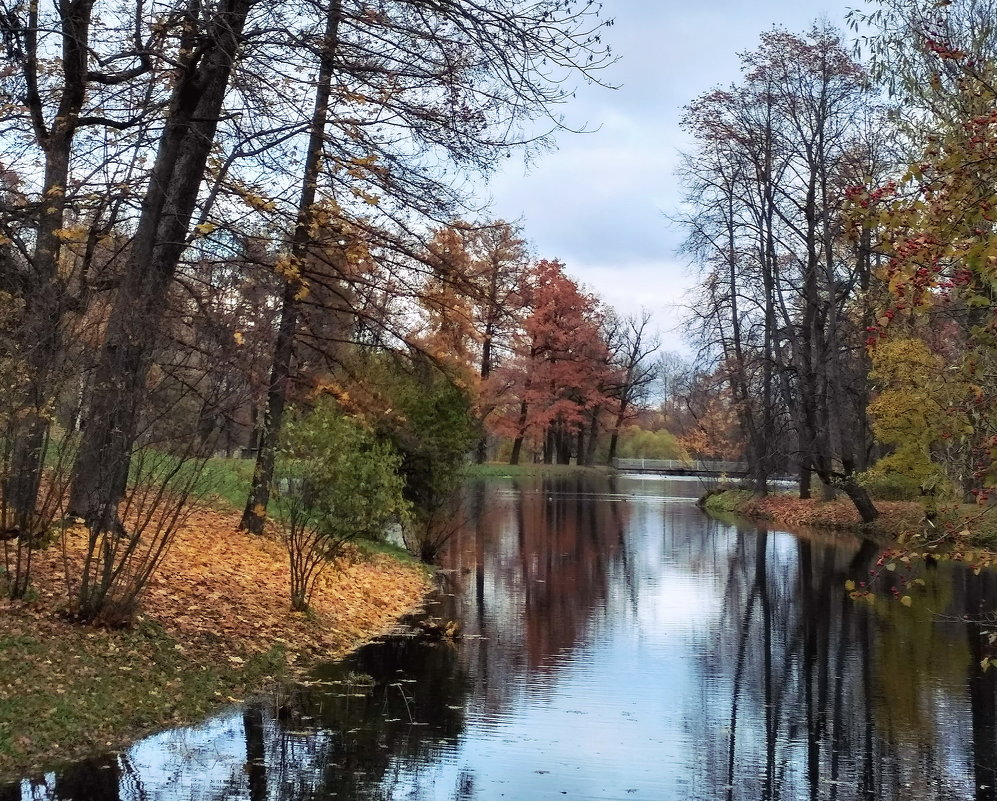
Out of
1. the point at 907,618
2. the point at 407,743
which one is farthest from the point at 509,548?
the point at 407,743

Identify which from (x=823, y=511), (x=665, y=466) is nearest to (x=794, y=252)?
(x=823, y=511)

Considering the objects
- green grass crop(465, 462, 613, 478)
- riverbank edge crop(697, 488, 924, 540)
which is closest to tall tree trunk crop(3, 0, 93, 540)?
riverbank edge crop(697, 488, 924, 540)

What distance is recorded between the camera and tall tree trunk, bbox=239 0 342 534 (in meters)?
12.4

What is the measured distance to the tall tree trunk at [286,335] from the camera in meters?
12.4

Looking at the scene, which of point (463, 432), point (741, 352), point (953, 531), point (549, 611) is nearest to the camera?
point (953, 531)

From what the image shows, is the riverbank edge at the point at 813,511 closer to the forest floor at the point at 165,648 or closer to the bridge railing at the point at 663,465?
the forest floor at the point at 165,648

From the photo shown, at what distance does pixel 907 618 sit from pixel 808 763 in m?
7.61

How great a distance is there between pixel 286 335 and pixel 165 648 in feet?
22.9

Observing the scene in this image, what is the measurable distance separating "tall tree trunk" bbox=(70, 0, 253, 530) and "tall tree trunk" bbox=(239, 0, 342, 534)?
1531mm

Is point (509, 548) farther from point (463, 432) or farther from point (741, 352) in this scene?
point (741, 352)

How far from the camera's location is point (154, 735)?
6.88 m

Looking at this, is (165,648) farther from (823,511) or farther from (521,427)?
(521,427)

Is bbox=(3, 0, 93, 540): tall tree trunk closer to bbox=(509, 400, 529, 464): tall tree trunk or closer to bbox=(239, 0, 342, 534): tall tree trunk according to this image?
bbox=(239, 0, 342, 534): tall tree trunk

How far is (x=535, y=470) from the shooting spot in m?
56.9
